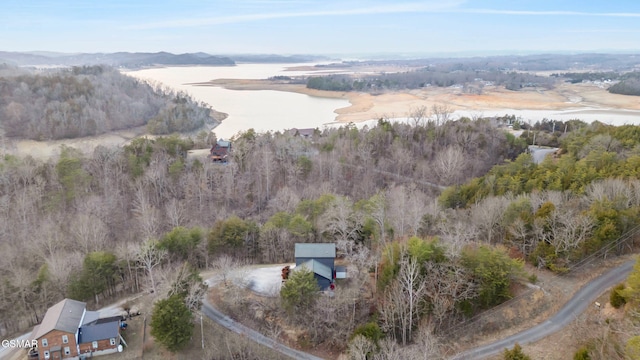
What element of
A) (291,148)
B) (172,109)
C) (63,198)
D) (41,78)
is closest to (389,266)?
(291,148)

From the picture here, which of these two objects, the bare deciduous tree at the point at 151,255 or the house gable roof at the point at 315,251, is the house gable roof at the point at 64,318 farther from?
the house gable roof at the point at 315,251

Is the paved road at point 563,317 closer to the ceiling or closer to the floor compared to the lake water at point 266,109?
closer to the floor

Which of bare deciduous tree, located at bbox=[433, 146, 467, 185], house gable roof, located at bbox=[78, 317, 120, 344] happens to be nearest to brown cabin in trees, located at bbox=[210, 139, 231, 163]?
bare deciduous tree, located at bbox=[433, 146, 467, 185]

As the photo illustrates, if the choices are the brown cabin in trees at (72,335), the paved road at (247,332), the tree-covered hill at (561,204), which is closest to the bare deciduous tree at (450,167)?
the tree-covered hill at (561,204)

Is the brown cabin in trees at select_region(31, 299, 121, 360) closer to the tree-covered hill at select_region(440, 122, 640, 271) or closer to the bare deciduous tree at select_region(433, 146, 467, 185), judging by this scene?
the tree-covered hill at select_region(440, 122, 640, 271)

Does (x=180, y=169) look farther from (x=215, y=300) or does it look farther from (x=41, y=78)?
(x=41, y=78)

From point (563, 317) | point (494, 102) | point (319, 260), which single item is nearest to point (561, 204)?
point (563, 317)
